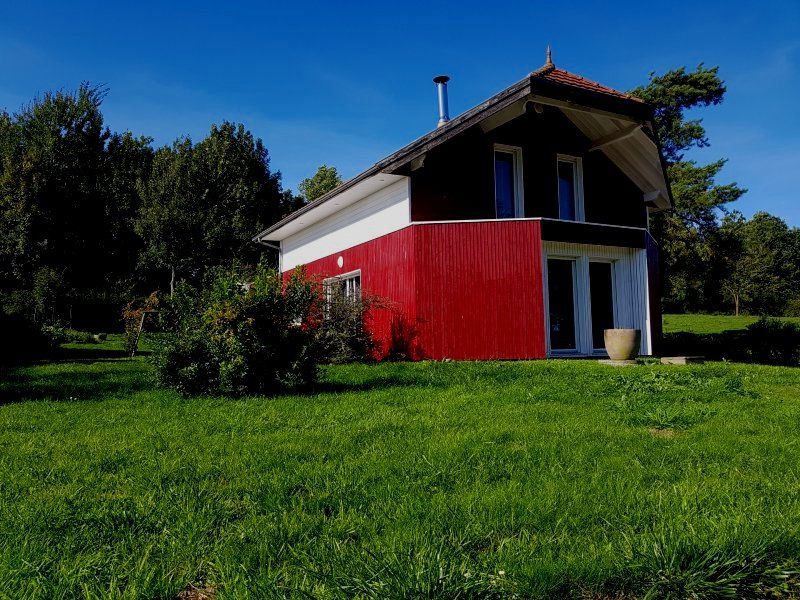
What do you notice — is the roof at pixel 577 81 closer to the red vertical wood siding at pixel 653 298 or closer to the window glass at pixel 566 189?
the window glass at pixel 566 189

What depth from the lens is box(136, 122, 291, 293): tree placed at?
92.3 feet

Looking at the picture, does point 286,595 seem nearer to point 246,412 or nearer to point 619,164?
point 246,412

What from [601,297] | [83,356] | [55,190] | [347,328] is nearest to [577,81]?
[601,297]

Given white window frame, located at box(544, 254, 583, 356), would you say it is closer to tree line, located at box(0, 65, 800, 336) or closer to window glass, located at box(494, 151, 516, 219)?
window glass, located at box(494, 151, 516, 219)

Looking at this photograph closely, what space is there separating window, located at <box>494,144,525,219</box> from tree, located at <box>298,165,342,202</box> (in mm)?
30760

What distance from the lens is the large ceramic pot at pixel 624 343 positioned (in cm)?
1067

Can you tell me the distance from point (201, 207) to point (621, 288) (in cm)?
2200

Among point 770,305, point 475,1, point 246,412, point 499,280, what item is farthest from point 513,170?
point 770,305

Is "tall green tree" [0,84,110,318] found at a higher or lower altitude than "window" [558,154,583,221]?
higher

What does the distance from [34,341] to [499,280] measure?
1104 centimetres

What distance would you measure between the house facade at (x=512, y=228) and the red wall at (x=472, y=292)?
2cm

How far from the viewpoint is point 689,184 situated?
89.5 feet

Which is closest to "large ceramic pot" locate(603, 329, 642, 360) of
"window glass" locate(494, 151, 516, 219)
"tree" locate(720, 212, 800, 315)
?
"window glass" locate(494, 151, 516, 219)

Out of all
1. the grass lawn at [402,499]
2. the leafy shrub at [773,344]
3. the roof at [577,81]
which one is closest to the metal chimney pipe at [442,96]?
the roof at [577,81]
